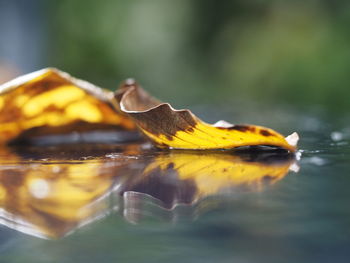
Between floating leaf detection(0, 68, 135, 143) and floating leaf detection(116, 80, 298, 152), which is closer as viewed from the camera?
floating leaf detection(116, 80, 298, 152)

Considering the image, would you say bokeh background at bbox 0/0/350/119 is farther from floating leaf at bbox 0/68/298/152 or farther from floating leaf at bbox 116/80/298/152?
floating leaf at bbox 116/80/298/152

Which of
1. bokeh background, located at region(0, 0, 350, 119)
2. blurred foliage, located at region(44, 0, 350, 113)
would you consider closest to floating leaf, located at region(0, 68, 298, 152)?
blurred foliage, located at region(44, 0, 350, 113)

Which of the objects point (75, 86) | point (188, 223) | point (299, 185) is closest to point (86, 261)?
point (188, 223)

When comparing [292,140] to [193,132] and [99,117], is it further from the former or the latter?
[99,117]

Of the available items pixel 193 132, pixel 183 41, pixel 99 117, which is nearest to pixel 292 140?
pixel 193 132

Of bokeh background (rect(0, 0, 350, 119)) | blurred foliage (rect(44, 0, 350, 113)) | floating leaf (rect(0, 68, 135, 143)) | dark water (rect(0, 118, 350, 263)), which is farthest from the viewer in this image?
bokeh background (rect(0, 0, 350, 119))
